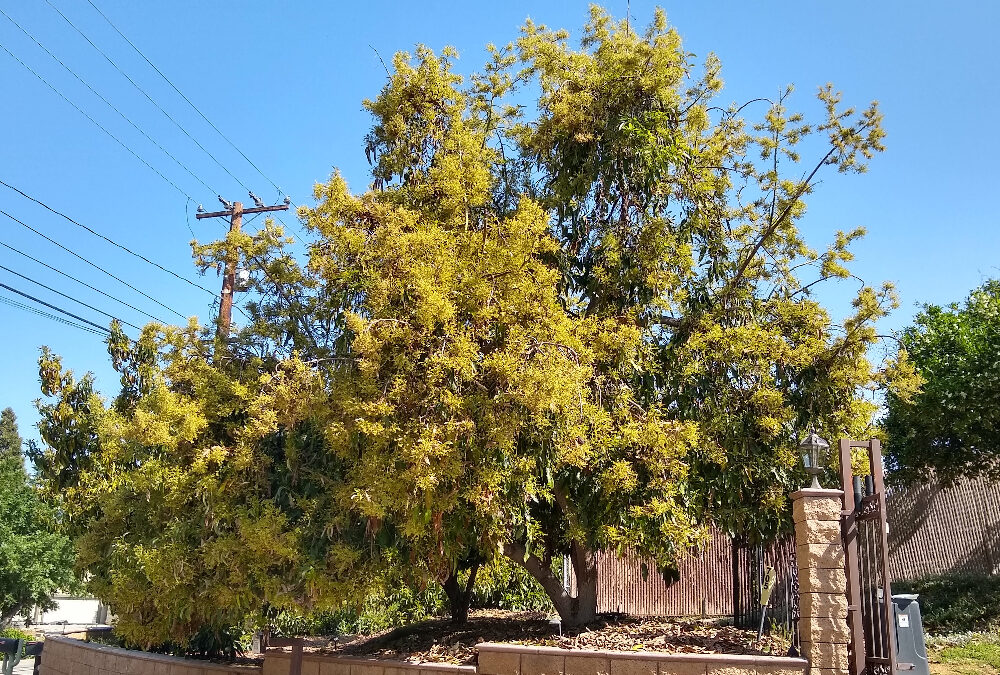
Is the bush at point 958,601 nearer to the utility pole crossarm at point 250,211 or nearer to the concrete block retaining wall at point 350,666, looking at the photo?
the concrete block retaining wall at point 350,666

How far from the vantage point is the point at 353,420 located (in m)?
9.08

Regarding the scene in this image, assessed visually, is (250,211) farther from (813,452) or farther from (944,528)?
(944,528)

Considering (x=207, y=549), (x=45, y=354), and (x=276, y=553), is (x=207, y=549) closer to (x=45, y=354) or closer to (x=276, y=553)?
(x=276, y=553)

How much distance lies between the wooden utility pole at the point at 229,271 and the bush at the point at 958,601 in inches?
539

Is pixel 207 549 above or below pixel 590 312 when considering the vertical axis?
below

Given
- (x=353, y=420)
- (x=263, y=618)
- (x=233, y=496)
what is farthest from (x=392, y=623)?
(x=353, y=420)

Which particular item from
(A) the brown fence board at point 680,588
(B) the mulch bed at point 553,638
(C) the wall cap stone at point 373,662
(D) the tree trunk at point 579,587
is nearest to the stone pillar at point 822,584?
(B) the mulch bed at point 553,638

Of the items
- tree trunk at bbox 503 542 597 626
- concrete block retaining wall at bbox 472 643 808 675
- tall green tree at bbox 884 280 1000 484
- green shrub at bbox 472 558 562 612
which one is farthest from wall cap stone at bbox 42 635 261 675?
tall green tree at bbox 884 280 1000 484

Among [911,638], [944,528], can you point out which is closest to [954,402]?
[944,528]

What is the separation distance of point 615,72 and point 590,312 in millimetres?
3339

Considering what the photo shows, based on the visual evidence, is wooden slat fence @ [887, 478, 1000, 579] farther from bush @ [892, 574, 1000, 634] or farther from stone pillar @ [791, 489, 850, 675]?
stone pillar @ [791, 489, 850, 675]

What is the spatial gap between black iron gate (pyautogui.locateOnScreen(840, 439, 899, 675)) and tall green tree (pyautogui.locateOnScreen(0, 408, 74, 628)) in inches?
1066

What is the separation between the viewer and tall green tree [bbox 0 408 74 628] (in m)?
29.2

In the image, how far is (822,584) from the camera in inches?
333
